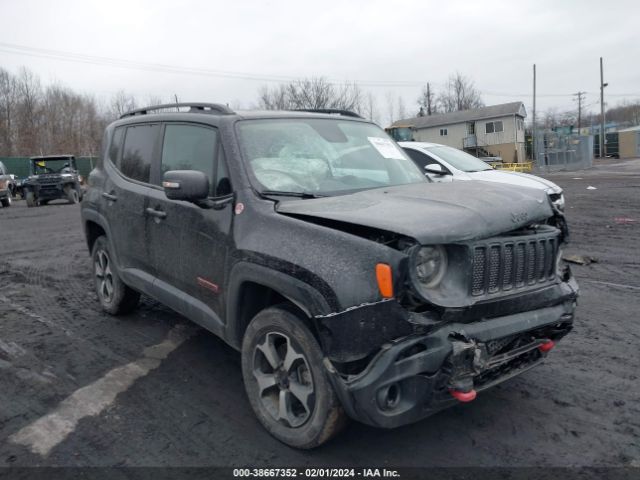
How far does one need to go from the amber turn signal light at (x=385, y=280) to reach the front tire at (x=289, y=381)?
499 mm

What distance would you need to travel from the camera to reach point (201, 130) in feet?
13.4

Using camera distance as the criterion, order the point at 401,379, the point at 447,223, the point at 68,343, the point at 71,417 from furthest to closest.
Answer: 1. the point at 68,343
2. the point at 71,417
3. the point at 447,223
4. the point at 401,379

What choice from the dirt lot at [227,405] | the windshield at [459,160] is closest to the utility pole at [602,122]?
the windshield at [459,160]

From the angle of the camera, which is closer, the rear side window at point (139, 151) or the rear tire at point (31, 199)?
the rear side window at point (139, 151)

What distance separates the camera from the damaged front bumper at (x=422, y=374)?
8.57 feet

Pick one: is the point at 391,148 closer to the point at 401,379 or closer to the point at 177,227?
the point at 177,227

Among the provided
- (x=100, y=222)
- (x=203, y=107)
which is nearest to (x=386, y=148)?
(x=203, y=107)

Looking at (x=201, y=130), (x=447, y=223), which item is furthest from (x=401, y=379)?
(x=201, y=130)

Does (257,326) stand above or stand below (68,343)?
above

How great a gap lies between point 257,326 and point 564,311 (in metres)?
1.85

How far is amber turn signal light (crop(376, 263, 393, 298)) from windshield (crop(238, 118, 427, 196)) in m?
1.10

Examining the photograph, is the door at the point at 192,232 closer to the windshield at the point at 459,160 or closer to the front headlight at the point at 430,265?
the front headlight at the point at 430,265

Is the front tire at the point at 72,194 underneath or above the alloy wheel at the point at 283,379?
above

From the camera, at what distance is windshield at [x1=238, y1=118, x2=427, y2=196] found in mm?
3680
